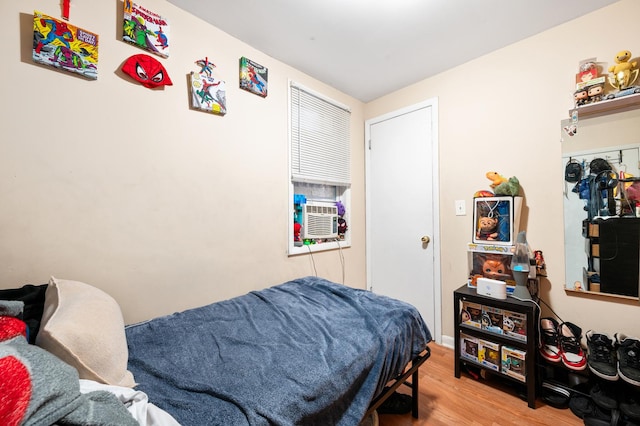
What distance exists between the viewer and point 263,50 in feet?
7.07

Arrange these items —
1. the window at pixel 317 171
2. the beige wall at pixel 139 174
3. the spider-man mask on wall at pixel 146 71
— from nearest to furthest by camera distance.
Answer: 1. the beige wall at pixel 139 174
2. the spider-man mask on wall at pixel 146 71
3. the window at pixel 317 171

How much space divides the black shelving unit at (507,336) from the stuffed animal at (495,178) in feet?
2.90

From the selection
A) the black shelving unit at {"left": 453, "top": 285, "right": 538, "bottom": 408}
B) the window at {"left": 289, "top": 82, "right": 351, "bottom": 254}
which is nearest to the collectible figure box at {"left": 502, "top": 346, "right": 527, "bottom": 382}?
the black shelving unit at {"left": 453, "top": 285, "right": 538, "bottom": 408}

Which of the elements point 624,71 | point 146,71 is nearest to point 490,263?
point 624,71

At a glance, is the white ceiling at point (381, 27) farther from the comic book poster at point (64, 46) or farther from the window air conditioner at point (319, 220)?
the window air conditioner at point (319, 220)

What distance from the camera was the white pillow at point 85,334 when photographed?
30.0 inches

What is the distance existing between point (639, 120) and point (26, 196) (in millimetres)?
3470

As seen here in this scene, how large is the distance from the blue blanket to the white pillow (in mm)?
140

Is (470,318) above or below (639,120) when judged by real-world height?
below

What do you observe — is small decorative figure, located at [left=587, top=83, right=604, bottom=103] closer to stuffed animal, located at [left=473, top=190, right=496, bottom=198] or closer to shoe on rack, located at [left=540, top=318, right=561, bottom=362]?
stuffed animal, located at [left=473, top=190, right=496, bottom=198]

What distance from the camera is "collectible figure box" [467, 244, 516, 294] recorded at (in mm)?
1921

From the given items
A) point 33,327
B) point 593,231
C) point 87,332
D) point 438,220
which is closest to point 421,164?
point 438,220

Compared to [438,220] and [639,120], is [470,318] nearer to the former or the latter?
[438,220]

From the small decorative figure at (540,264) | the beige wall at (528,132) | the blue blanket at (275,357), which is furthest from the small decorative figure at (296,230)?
the small decorative figure at (540,264)
